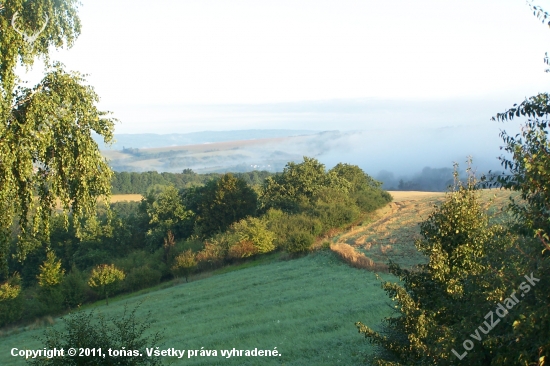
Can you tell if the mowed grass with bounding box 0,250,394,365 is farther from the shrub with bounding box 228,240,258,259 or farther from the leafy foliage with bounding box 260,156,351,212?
the leafy foliage with bounding box 260,156,351,212

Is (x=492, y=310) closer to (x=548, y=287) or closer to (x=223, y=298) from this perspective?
(x=548, y=287)

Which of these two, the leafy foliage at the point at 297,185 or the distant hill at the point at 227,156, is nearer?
the leafy foliage at the point at 297,185

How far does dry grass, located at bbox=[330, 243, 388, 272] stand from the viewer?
3209cm

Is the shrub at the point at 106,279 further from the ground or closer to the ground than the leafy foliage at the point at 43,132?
closer to the ground

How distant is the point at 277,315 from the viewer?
73.1 feet

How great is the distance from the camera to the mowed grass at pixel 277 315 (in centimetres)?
1605

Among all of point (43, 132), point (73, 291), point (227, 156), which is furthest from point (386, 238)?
point (227, 156)

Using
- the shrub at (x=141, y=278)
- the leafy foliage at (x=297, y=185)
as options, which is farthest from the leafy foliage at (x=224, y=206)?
the shrub at (x=141, y=278)

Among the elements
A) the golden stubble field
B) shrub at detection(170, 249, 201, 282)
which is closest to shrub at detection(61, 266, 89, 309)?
shrub at detection(170, 249, 201, 282)

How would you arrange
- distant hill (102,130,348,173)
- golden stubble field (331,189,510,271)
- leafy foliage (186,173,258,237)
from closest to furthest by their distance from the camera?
golden stubble field (331,189,510,271), leafy foliage (186,173,258,237), distant hill (102,130,348,173)

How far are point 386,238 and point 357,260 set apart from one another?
12.3 metres

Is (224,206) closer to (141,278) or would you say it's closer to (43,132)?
(141,278)

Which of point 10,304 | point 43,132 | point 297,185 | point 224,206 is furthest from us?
A: point 297,185

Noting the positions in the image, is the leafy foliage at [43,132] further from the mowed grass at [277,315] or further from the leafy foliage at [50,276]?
the leafy foliage at [50,276]
